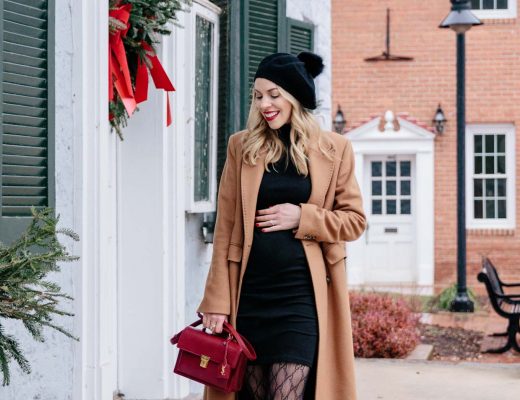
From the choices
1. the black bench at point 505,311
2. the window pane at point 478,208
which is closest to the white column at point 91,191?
the black bench at point 505,311

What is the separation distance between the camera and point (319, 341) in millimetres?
4207

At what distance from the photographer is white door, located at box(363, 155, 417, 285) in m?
20.0

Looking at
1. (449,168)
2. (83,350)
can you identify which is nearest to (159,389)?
(83,350)

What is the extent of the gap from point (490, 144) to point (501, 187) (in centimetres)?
77

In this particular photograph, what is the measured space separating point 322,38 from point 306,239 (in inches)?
222

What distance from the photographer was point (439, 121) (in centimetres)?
1956

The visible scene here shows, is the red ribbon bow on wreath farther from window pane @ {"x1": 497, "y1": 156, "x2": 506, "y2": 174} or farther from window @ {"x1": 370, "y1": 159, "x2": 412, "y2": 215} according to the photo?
window pane @ {"x1": 497, "y1": 156, "x2": 506, "y2": 174}

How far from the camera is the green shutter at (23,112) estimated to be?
4562 mm

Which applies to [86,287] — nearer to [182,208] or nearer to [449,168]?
[182,208]

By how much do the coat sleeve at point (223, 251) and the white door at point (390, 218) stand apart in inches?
617

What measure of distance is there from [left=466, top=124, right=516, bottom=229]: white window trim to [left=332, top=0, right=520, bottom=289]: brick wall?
0.15 metres

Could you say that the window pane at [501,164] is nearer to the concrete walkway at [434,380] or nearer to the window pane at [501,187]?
the window pane at [501,187]

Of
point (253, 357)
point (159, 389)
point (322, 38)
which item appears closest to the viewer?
point (253, 357)

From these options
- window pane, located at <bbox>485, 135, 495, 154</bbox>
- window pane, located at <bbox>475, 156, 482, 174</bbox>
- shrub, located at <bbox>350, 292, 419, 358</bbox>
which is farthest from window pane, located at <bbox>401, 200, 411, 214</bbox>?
shrub, located at <bbox>350, 292, 419, 358</bbox>
